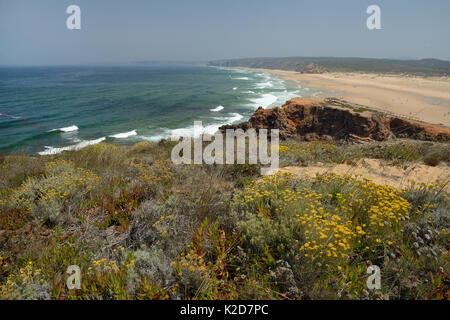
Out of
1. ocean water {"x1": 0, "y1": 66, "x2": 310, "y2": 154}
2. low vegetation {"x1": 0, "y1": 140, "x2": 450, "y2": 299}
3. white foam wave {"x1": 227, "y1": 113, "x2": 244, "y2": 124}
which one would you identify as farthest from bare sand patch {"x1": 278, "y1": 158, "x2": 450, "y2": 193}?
white foam wave {"x1": 227, "y1": 113, "x2": 244, "y2": 124}

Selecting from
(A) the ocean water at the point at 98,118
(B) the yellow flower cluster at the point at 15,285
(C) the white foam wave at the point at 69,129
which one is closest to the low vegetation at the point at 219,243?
(B) the yellow flower cluster at the point at 15,285

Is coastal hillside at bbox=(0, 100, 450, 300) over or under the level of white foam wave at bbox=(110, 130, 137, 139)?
under

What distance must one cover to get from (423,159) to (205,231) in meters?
7.98

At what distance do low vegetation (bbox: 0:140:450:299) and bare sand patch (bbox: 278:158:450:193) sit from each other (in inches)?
75.6

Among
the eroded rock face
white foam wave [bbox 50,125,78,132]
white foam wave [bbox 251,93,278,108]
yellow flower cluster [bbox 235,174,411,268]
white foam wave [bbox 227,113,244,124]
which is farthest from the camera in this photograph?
white foam wave [bbox 251,93,278,108]

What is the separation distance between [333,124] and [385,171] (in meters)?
13.5

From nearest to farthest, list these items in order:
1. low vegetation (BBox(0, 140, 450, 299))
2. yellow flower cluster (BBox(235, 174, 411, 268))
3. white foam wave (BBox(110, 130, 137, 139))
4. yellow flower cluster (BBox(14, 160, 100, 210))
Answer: low vegetation (BBox(0, 140, 450, 299)) < yellow flower cluster (BBox(235, 174, 411, 268)) < yellow flower cluster (BBox(14, 160, 100, 210)) < white foam wave (BBox(110, 130, 137, 139))

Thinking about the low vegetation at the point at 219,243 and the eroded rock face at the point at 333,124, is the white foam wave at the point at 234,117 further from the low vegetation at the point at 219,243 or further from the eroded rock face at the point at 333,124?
the low vegetation at the point at 219,243

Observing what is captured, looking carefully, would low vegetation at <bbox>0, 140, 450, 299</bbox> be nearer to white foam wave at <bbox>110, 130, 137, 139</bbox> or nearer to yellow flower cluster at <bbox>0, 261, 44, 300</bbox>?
yellow flower cluster at <bbox>0, 261, 44, 300</bbox>

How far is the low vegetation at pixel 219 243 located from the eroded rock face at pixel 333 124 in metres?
15.2

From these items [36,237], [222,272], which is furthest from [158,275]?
[36,237]

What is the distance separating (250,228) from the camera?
2.77 meters

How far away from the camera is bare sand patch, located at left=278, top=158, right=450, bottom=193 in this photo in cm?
593
